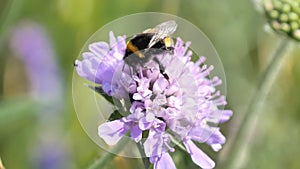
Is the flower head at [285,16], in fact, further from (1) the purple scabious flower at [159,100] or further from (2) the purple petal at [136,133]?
(2) the purple petal at [136,133]

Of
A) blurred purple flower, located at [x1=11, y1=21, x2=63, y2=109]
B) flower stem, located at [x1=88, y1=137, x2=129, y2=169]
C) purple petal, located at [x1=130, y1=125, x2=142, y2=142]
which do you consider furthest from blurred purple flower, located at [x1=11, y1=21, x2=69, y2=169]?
purple petal, located at [x1=130, y1=125, x2=142, y2=142]

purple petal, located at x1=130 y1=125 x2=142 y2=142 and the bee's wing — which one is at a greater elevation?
the bee's wing

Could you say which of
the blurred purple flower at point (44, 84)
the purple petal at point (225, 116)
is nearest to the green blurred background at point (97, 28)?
the blurred purple flower at point (44, 84)

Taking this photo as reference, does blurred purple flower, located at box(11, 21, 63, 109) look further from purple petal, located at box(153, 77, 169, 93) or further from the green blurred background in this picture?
purple petal, located at box(153, 77, 169, 93)

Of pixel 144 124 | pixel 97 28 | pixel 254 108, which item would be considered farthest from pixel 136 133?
pixel 97 28

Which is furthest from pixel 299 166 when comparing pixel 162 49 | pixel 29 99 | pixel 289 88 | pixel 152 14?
pixel 162 49

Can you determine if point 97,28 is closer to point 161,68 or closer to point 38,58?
point 38,58
